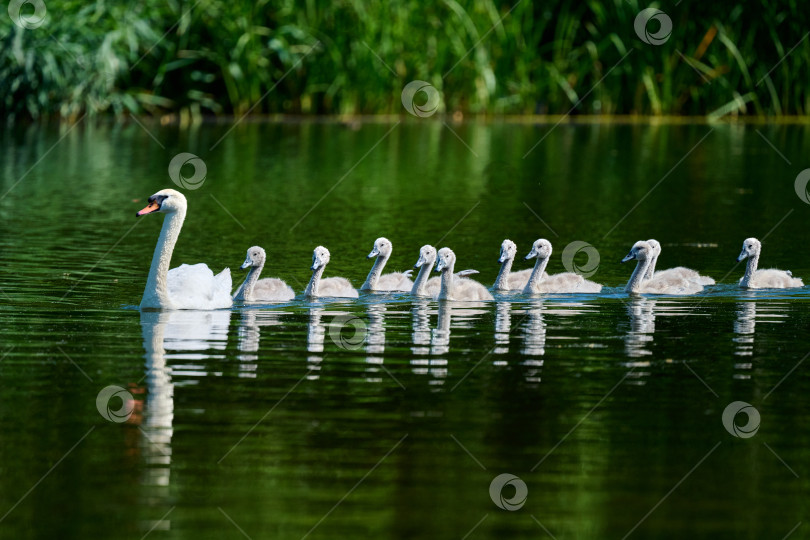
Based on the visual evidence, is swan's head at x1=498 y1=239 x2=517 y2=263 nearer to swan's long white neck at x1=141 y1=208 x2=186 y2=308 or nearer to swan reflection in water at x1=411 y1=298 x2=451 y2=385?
A: swan reflection in water at x1=411 y1=298 x2=451 y2=385

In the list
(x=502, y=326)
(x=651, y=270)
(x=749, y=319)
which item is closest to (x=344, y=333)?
(x=502, y=326)

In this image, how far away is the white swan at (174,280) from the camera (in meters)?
10.7

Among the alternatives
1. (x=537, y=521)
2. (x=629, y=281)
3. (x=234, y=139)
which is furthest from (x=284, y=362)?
(x=234, y=139)

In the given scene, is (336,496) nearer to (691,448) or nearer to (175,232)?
(691,448)

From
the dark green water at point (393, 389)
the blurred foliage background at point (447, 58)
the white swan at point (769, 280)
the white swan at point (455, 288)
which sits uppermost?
the blurred foliage background at point (447, 58)

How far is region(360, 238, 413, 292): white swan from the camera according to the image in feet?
40.3

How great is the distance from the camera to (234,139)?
2809 centimetres

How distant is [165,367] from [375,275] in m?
3.84

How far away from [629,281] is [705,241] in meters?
3.61

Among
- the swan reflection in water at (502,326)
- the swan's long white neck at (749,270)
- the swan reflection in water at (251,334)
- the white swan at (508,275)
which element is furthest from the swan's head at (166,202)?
the swan's long white neck at (749,270)

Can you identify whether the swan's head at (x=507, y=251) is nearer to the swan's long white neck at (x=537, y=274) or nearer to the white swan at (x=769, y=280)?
the swan's long white neck at (x=537, y=274)

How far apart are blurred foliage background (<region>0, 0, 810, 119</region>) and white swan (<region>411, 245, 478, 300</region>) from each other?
55.5 ft

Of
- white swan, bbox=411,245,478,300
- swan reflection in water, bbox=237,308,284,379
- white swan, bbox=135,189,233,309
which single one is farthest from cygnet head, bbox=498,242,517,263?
white swan, bbox=135,189,233,309

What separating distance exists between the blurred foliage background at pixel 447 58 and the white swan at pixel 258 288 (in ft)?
56.0
